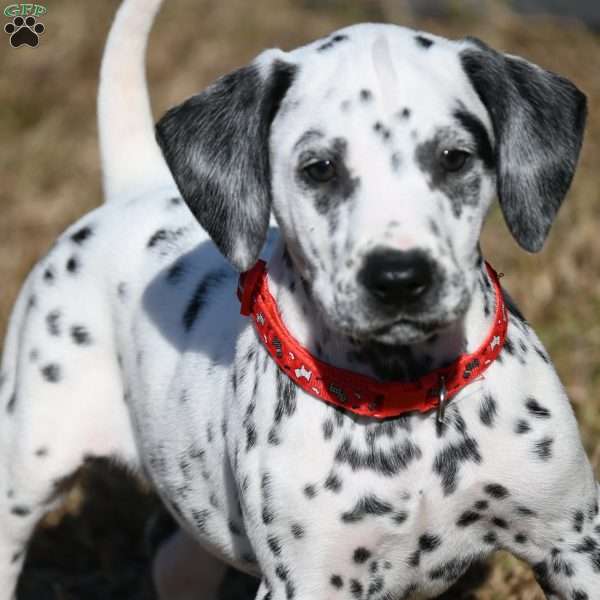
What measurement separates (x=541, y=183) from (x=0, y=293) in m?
4.30

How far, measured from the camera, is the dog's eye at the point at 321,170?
144 inches

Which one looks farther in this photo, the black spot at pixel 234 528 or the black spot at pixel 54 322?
the black spot at pixel 54 322

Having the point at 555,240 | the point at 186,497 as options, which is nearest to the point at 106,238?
the point at 186,497

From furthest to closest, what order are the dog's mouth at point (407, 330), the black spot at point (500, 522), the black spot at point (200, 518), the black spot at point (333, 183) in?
the black spot at point (200, 518), the black spot at point (500, 522), the black spot at point (333, 183), the dog's mouth at point (407, 330)

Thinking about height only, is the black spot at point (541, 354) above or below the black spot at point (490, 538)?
above

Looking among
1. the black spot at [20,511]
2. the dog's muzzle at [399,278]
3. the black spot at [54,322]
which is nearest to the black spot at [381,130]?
the dog's muzzle at [399,278]

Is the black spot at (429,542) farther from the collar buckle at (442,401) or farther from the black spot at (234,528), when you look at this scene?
the black spot at (234,528)

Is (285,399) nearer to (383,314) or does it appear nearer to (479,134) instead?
(383,314)

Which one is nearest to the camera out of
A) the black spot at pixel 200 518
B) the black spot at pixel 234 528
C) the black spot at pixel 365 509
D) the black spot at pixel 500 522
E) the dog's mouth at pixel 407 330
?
the dog's mouth at pixel 407 330

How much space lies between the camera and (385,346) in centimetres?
392

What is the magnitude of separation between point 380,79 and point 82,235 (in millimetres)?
1757

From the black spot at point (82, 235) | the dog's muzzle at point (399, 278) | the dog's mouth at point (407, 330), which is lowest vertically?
the black spot at point (82, 235)

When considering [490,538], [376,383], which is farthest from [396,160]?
[490,538]

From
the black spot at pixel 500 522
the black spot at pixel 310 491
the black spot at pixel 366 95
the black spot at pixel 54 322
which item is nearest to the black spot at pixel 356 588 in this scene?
the black spot at pixel 310 491
